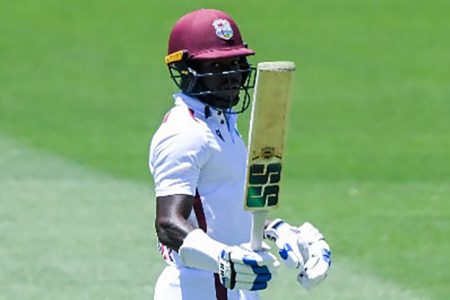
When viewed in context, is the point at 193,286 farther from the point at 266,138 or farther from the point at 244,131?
the point at 244,131

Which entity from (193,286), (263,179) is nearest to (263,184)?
(263,179)

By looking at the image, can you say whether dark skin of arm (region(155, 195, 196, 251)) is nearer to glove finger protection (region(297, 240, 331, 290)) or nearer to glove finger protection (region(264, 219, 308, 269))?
glove finger protection (region(264, 219, 308, 269))

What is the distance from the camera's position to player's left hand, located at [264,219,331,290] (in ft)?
18.8

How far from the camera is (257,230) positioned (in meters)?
5.36

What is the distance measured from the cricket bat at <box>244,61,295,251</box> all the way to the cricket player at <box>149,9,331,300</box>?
0.91ft

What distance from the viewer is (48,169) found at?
12984 mm

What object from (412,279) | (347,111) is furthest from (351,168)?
(412,279)

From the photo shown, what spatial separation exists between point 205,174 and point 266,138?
2.16 ft

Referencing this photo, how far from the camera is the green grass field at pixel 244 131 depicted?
10.1 m

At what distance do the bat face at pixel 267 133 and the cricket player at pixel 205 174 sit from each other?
0.32 meters

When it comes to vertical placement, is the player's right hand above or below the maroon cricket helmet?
below

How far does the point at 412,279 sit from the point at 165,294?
Answer: 13.7ft

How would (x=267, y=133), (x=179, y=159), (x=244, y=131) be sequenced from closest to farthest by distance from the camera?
1. (x=267, y=133)
2. (x=179, y=159)
3. (x=244, y=131)

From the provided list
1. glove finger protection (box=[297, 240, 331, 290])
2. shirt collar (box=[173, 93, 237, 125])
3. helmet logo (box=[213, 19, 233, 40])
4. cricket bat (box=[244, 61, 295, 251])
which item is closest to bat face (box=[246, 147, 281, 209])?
cricket bat (box=[244, 61, 295, 251])
